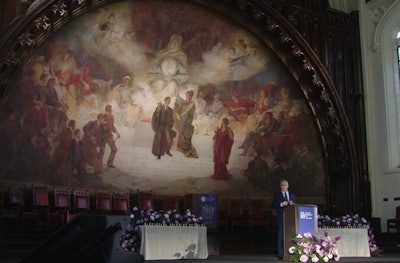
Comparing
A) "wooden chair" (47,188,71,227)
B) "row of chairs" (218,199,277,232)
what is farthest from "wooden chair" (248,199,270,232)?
"wooden chair" (47,188,71,227)

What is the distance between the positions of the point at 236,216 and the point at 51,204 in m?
5.10

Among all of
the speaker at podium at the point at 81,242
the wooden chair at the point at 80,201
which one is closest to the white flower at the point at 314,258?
the speaker at podium at the point at 81,242

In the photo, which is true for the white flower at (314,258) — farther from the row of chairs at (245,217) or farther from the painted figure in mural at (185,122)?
the painted figure in mural at (185,122)

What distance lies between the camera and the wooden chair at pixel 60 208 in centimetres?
1196

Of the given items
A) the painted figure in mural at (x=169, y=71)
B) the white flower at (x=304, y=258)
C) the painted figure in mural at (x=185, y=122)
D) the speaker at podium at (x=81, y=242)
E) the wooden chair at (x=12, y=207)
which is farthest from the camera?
the painted figure in mural at (x=185, y=122)

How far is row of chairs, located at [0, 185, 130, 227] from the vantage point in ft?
37.3

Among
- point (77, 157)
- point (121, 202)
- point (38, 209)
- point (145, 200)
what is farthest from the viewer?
point (145, 200)

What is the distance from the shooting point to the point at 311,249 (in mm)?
9133

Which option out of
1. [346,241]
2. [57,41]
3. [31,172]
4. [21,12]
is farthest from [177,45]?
[346,241]

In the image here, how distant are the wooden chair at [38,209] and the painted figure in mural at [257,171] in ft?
20.2

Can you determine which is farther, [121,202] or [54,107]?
[121,202]

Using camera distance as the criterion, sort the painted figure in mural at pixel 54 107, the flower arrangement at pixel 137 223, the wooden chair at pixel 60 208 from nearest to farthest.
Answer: the flower arrangement at pixel 137 223, the wooden chair at pixel 60 208, the painted figure in mural at pixel 54 107

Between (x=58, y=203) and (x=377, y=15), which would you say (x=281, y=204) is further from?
(x=377, y=15)

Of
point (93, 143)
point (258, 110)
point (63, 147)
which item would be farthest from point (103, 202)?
point (258, 110)
